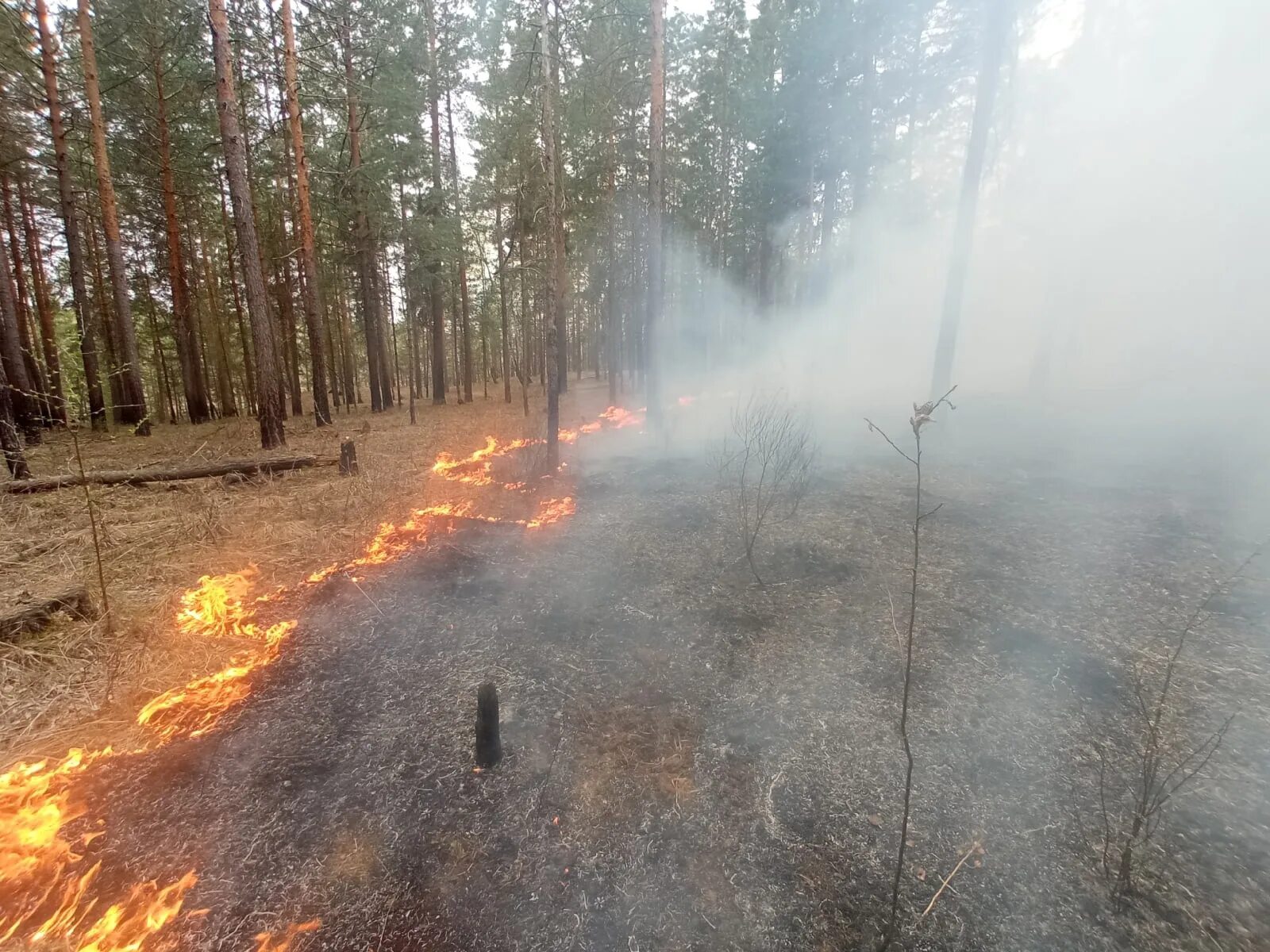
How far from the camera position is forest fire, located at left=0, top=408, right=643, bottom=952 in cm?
233

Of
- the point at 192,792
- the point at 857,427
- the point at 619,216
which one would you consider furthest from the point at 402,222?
the point at 192,792

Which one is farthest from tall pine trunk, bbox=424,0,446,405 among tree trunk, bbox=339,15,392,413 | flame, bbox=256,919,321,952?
flame, bbox=256,919,321,952

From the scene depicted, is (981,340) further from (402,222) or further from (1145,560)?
(402,222)

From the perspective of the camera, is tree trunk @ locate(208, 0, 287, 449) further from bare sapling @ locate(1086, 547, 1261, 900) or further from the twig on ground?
bare sapling @ locate(1086, 547, 1261, 900)

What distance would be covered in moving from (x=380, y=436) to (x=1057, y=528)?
15002mm

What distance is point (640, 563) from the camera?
6359mm

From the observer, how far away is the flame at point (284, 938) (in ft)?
7.52

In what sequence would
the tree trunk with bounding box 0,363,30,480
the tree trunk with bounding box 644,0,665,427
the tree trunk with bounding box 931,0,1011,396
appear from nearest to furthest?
the tree trunk with bounding box 0,363,30,480, the tree trunk with bounding box 931,0,1011,396, the tree trunk with bounding box 644,0,665,427

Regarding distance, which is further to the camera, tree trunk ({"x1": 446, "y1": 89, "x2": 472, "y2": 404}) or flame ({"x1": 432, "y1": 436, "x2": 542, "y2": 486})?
tree trunk ({"x1": 446, "y1": 89, "x2": 472, "y2": 404})

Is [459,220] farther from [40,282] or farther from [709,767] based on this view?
[709,767]

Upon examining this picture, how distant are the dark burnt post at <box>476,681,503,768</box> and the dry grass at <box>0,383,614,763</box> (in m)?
2.57

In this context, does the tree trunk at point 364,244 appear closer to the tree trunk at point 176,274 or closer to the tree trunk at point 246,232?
the tree trunk at point 246,232

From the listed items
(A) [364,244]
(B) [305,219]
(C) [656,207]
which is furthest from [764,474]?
(A) [364,244]

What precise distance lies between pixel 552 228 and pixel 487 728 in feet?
26.3
